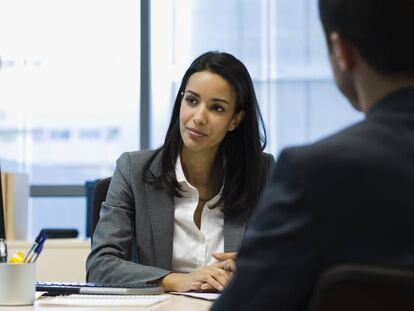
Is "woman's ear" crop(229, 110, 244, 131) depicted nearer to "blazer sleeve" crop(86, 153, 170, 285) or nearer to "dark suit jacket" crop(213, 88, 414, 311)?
"blazer sleeve" crop(86, 153, 170, 285)

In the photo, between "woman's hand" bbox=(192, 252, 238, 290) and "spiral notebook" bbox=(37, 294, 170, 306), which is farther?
"woman's hand" bbox=(192, 252, 238, 290)

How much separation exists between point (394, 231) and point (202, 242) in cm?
165

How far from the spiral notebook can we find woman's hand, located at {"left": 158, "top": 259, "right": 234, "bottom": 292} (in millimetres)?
249

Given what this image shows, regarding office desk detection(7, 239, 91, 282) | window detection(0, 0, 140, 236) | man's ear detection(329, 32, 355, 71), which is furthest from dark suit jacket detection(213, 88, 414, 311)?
window detection(0, 0, 140, 236)

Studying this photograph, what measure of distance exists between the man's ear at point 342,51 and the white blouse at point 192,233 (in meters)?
1.55

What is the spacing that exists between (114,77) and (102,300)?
2.65 metres

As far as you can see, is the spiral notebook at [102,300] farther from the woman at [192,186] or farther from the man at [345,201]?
the man at [345,201]

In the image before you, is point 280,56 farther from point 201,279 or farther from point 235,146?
point 201,279

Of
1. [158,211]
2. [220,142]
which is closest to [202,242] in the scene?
[158,211]

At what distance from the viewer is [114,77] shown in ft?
13.8

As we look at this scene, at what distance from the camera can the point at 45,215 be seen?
4.24 m

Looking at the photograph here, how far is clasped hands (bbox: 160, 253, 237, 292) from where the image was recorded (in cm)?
200

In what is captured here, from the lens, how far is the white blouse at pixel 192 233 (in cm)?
235

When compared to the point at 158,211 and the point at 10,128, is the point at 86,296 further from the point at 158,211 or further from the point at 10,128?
the point at 10,128
